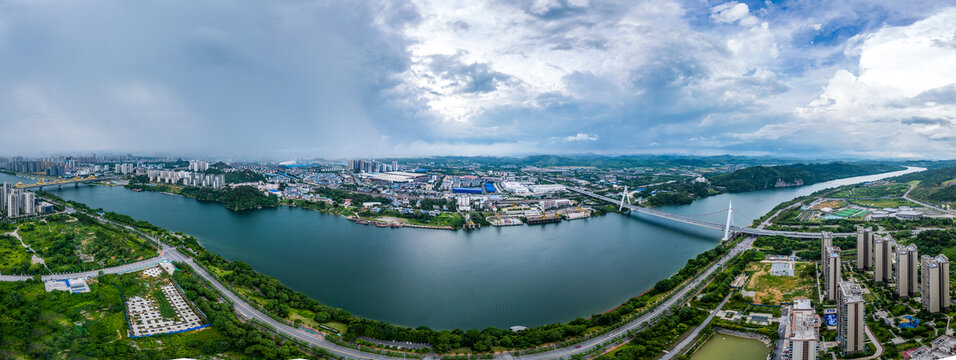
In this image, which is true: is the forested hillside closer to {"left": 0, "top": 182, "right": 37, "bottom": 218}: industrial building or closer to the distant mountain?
the distant mountain

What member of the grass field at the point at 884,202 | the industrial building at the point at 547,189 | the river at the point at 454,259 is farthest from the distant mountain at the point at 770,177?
the industrial building at the point at 547,189

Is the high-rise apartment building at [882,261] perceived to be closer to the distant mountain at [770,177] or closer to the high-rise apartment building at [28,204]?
the distant mountain at [770,177]

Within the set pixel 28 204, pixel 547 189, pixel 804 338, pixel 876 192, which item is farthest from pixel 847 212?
pixel 28 204

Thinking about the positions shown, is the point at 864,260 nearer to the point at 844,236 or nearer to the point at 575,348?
the point at 844,236

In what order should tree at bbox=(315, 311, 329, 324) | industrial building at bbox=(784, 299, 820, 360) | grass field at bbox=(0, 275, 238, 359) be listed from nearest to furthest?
1. industrial building at bbox=(784, 299, 820, 360)
2. grass field at bbox=(0, 275, 238, 359)
3. tree at bbox=(315, 311, 329, 324)

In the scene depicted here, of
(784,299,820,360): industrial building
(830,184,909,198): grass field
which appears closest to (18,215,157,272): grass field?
(784,299,820,360): industrial building

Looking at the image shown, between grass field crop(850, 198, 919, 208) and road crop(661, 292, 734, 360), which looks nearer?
road crop(661, 292, 734, 360)

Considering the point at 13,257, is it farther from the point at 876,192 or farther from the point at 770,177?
the point at 770,177
